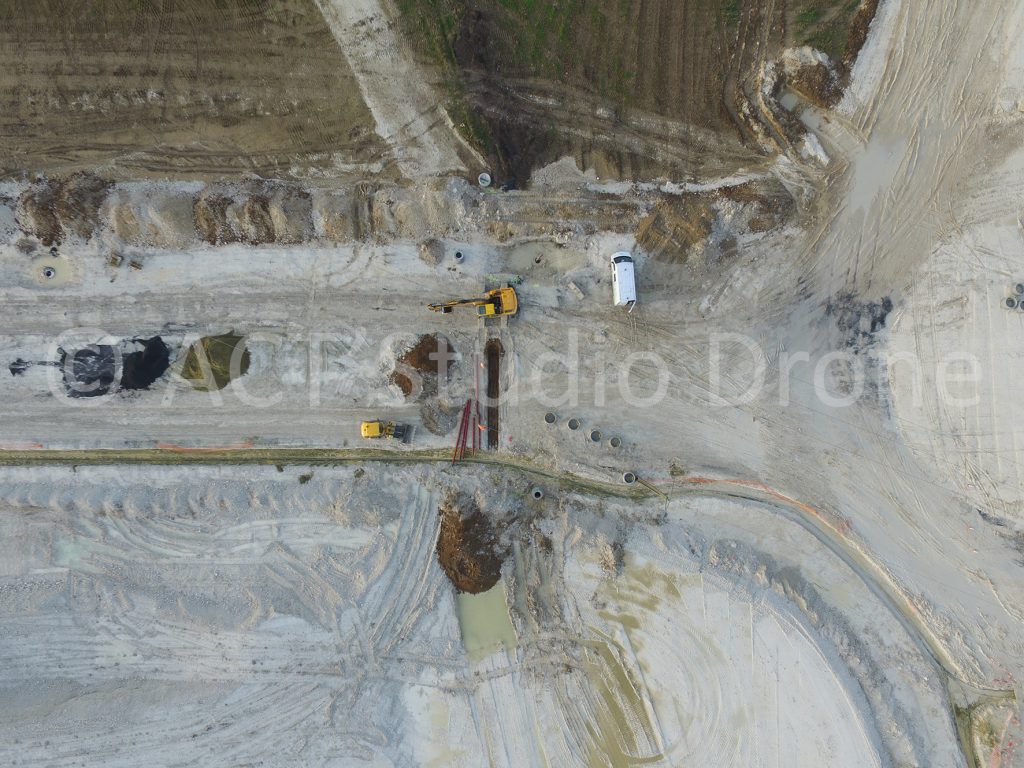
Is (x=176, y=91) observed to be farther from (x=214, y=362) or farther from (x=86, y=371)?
(x=86, y=371)

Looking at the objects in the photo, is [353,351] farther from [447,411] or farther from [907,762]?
[907,762]

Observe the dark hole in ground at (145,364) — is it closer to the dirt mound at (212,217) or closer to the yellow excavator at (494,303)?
the dirt mound at (212,217)

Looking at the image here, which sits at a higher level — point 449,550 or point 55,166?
point 55,166

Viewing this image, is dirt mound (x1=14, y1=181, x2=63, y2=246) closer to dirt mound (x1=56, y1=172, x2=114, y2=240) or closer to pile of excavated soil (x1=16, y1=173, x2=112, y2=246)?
pile of excavated soil (x1=16, y1=173, x2=112, y2=246)

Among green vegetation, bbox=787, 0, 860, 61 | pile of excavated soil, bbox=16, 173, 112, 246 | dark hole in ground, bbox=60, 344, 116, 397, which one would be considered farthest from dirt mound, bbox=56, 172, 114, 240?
green vegetation, bbox=787, 0, 860, 61

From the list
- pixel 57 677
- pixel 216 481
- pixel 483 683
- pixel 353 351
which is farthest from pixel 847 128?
pixel 57 677

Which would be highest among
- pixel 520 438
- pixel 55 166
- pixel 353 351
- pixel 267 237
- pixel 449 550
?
pixel 55 166

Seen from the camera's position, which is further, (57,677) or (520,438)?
(520,438)

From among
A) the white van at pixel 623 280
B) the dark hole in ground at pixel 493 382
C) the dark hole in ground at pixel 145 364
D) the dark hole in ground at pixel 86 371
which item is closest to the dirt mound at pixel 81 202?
the dark hole in ground at pixel 86 371
